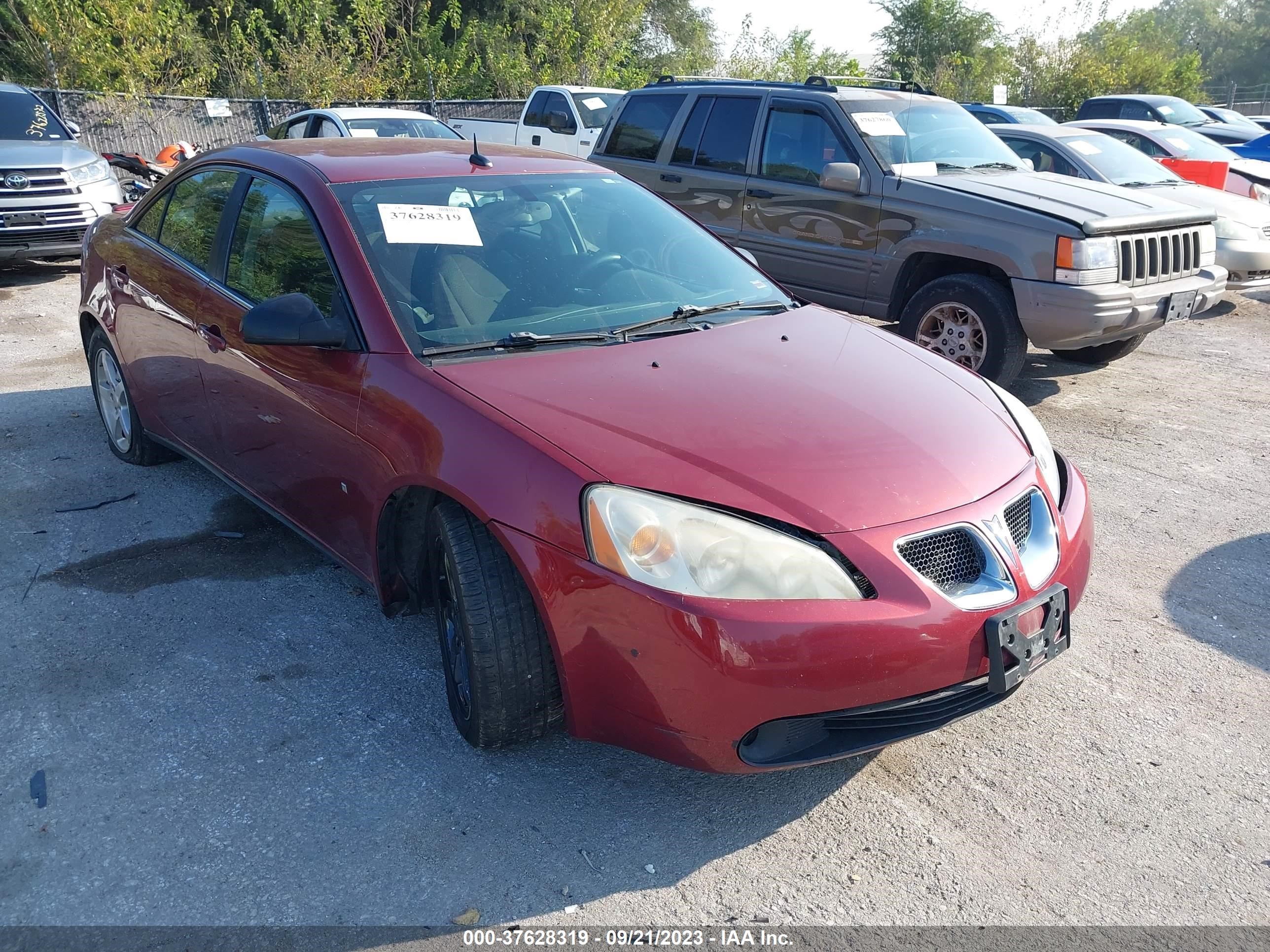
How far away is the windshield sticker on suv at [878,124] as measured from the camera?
6.89 meters

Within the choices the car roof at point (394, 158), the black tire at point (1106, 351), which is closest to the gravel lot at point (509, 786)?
the car roof at point (394, 158)

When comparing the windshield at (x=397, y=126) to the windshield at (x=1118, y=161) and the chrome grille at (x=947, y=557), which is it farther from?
the chrome grille at (x=947, y=557)

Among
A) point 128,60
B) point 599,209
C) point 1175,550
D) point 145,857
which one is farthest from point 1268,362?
point 128,60

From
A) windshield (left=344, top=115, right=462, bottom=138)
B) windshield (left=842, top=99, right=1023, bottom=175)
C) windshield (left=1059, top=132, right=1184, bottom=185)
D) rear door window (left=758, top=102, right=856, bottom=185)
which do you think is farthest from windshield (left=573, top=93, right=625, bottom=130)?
windshield (left=842, top=99, right=1023, bottom=175)

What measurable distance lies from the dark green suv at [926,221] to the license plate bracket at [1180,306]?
0.05 feet

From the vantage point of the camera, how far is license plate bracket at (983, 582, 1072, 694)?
2482mm

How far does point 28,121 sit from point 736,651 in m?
11.3

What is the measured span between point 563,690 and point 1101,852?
1.44 m

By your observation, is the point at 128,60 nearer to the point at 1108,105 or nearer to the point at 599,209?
the point at 1108,105

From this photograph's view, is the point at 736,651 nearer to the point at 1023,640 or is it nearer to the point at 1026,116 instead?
the point at 1023,640

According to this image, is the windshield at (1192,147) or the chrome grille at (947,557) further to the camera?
the windshield at (1192,147)

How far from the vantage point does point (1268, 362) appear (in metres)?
7.63

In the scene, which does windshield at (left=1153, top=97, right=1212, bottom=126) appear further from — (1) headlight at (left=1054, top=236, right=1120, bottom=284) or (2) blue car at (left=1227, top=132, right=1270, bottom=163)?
(1) headlight at (left=1054, top=236, right=1120, bottom=284)

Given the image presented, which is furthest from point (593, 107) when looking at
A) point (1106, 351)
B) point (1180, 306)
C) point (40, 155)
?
point (1180, 306)
